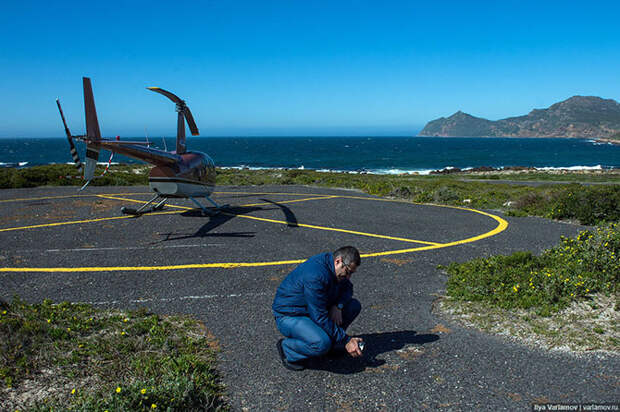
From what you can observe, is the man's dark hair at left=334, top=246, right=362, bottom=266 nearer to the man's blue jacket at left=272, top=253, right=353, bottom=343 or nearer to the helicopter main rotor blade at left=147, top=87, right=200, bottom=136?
the man's blue jacket at left=272, top=253, right=353, bottom=343

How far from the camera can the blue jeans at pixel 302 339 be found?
4.16 metres

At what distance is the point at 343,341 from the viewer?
166 inches

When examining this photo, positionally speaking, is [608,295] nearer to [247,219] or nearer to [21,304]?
[21,304]

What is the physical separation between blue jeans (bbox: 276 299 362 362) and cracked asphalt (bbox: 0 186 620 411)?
0.86 feet

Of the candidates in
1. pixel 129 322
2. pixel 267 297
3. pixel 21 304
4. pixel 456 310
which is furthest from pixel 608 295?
pixel 21 304

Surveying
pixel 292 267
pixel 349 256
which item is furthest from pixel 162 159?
pixel 349 256

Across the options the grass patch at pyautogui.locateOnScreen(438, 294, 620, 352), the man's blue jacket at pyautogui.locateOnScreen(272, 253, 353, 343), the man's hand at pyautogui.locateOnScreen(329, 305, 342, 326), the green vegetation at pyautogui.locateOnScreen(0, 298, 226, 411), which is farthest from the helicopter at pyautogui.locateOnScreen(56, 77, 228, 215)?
the grass patch at pyautogui.locateOnScreen(438, 294, 620, 352)

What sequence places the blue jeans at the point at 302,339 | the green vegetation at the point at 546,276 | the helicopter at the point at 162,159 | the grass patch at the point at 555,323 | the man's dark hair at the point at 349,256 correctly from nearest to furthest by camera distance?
the man's dark hair at the point at 349,256, the blue jeans at the point at 302,339, the grass patch at the point at 555,323, the green vegetation at the point at 546,276, the helicopter at the point at 162,159

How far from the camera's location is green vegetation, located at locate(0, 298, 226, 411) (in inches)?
144

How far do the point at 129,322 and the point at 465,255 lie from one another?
23.6 ft

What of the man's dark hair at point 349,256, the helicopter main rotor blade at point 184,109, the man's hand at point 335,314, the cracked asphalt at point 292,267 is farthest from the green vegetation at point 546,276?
the helicopter main rotor blade at point 184,109

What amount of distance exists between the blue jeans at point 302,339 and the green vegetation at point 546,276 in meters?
3.25

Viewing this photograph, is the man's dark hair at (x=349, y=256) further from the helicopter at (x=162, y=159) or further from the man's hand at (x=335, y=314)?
the helicopter at (x=162, y=159)

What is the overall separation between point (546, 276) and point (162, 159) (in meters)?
10.4
